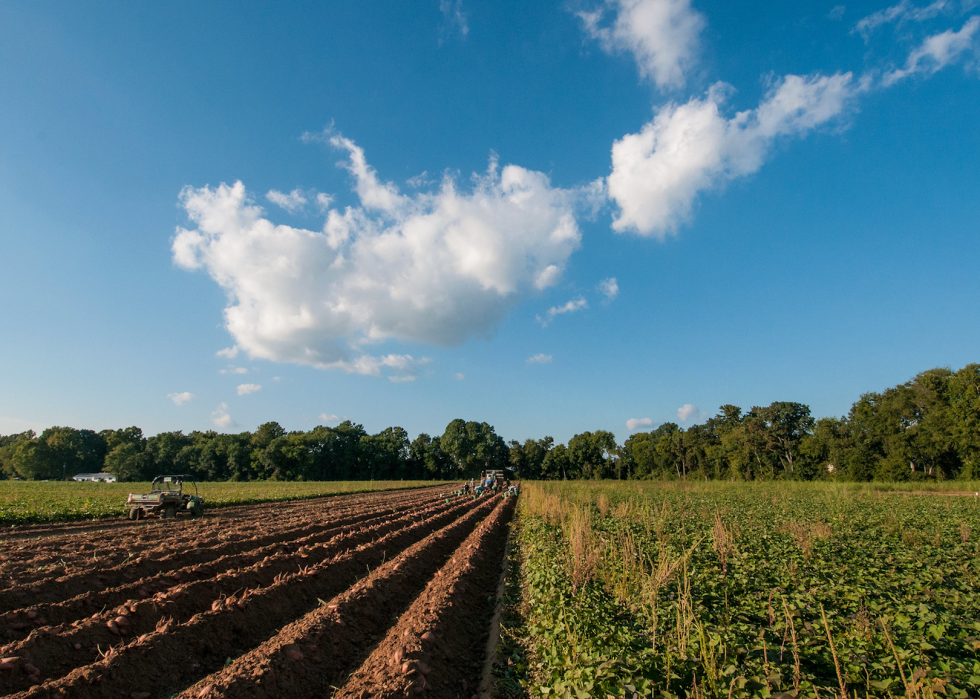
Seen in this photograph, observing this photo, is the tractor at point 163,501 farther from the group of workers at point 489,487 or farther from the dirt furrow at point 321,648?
the group of workers at point 489,487

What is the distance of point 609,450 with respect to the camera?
3954 inches

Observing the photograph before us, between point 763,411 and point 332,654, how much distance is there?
77.3 m

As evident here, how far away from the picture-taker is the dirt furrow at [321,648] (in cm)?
439

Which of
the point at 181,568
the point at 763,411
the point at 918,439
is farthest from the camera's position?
the point at 763,411

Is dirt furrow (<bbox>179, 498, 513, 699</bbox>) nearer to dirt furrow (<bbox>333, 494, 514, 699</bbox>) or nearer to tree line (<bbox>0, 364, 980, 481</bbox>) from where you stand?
dirt furrow (<bbox>333, 494, 514, 699</bbox>)

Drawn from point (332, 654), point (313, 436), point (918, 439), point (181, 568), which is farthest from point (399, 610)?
point (313, 436)

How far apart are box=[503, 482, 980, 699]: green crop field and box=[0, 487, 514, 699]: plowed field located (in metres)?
1.20

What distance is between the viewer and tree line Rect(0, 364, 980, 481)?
161 feet

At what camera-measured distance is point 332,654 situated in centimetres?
546

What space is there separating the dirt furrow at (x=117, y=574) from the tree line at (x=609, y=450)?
62.0m

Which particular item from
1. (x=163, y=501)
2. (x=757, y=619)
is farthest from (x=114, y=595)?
(x=163, y=501)

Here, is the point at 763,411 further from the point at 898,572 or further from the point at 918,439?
the point at 898,572

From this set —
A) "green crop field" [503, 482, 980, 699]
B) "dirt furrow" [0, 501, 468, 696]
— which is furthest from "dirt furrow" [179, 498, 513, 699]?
"green crop field" [503, 482, 980, 699]

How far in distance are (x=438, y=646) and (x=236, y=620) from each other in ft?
9.66
